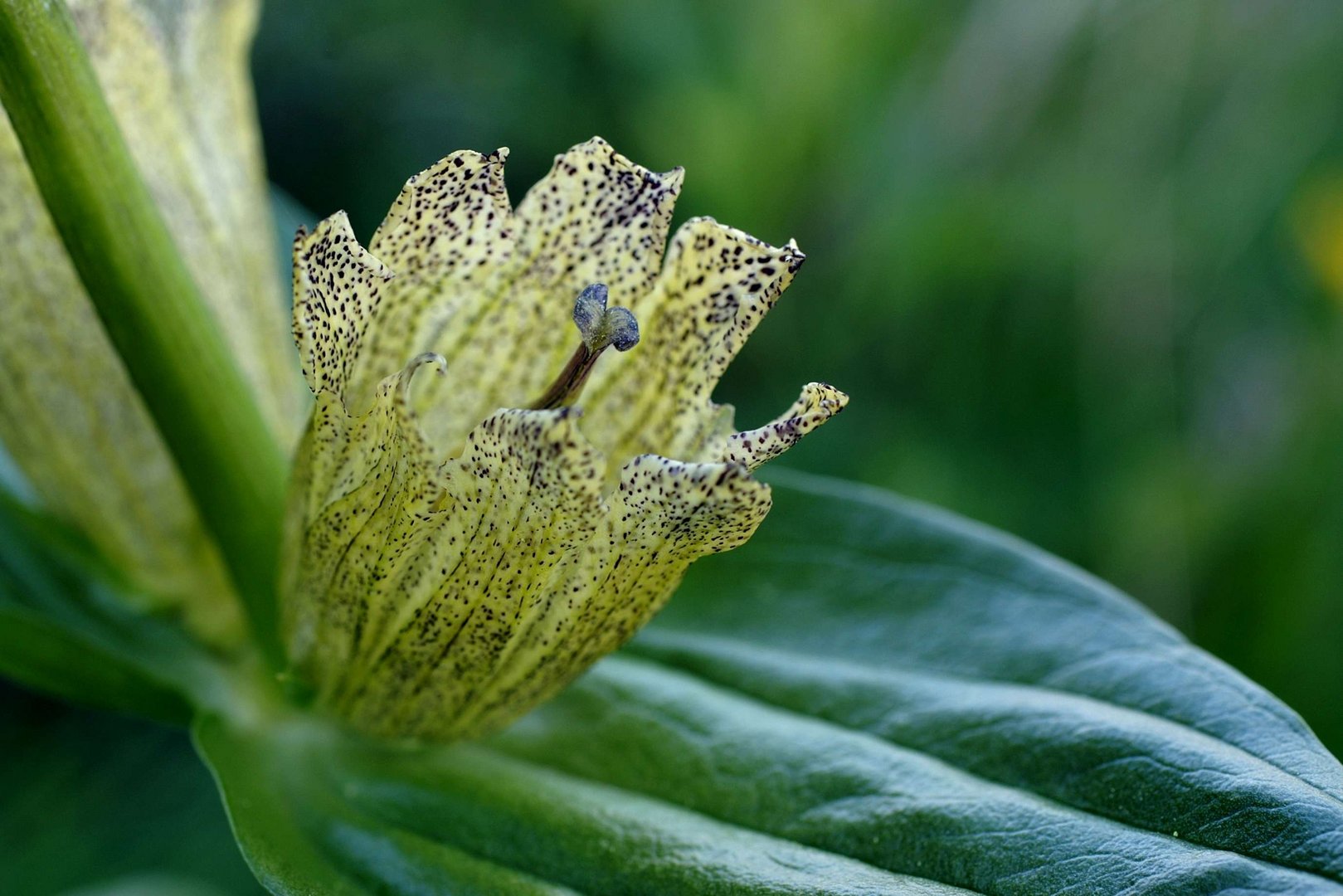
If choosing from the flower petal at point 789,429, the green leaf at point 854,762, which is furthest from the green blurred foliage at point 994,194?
the flower petal at point 789,429

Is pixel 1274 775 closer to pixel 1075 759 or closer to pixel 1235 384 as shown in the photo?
pixel 1075 759

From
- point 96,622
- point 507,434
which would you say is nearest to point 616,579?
point 507,434

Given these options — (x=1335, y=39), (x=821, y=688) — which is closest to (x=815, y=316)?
(x=1335, y=39)

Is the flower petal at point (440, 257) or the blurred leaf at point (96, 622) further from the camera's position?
the blurred leaf at point (96, 622)

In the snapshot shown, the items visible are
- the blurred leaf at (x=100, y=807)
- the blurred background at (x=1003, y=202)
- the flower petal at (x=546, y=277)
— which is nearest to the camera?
the flower petal at (x=546, y=277)

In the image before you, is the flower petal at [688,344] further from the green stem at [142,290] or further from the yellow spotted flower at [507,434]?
the green stem at [142,290]

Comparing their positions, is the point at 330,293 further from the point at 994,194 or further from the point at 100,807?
the point at 994,194
